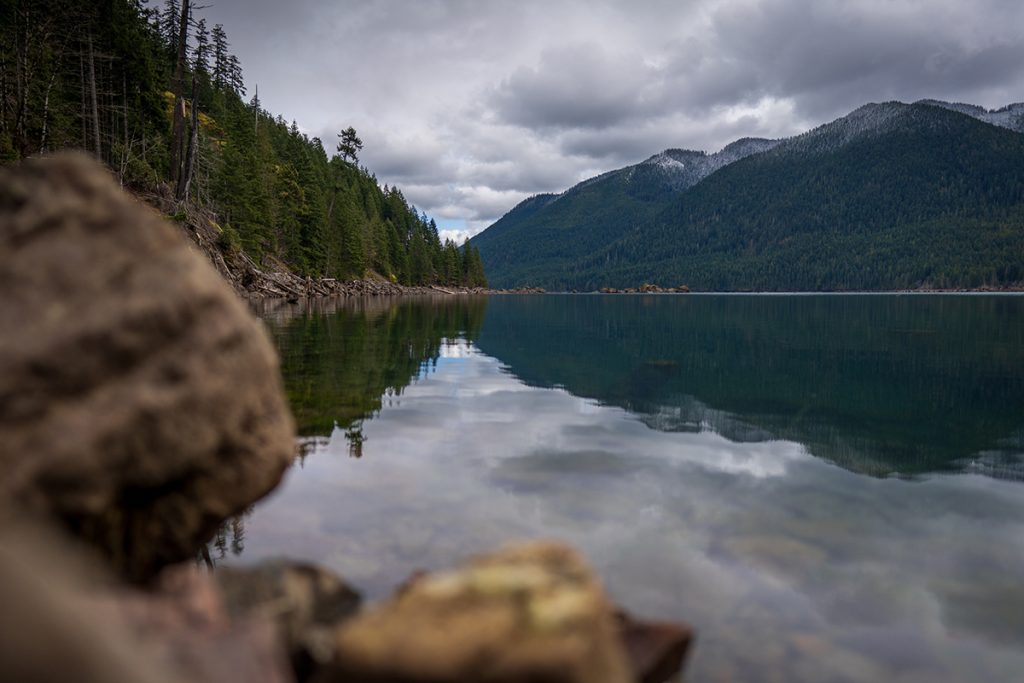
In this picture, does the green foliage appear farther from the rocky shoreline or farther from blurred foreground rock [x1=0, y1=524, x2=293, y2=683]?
blurred foreground rock [x1=0, y1=524, x2=293, y2=683]

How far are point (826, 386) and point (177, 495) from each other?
19.1 metres

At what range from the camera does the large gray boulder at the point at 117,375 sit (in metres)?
3.39

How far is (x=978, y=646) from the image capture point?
5.17 metres

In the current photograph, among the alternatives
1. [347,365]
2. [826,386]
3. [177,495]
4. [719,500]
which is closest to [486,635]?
[177,495]

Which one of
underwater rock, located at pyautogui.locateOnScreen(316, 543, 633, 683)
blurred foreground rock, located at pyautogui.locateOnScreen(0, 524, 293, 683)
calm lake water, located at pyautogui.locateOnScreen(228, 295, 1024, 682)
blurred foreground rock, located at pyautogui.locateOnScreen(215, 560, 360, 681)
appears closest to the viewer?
blurred foreground rock, located at pyautogui.locateOnScreen(0, 524, 293, 683)

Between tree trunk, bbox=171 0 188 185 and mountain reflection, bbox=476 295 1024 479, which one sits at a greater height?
tree trunk, bbox=171 0 188 185

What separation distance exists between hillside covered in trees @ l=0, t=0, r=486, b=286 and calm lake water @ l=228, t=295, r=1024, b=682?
80.1 feet

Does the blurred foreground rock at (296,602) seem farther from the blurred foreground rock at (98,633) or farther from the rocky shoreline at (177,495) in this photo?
the blurred foreground rock at (98,633)

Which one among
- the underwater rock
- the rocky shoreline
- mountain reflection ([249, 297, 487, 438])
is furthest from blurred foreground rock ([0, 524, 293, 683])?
mountain reflection ([249, 297, 487, 438])

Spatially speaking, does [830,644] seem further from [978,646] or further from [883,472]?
[883,472]

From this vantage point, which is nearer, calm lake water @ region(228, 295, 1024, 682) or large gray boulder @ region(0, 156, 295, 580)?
large gray boulder @ region(0, 156, 295, 580)

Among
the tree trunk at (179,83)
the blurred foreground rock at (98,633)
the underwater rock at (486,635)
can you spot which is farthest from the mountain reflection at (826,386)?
the tree trunk at (179,83)

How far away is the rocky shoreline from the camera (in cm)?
282

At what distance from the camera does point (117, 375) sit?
365cm
